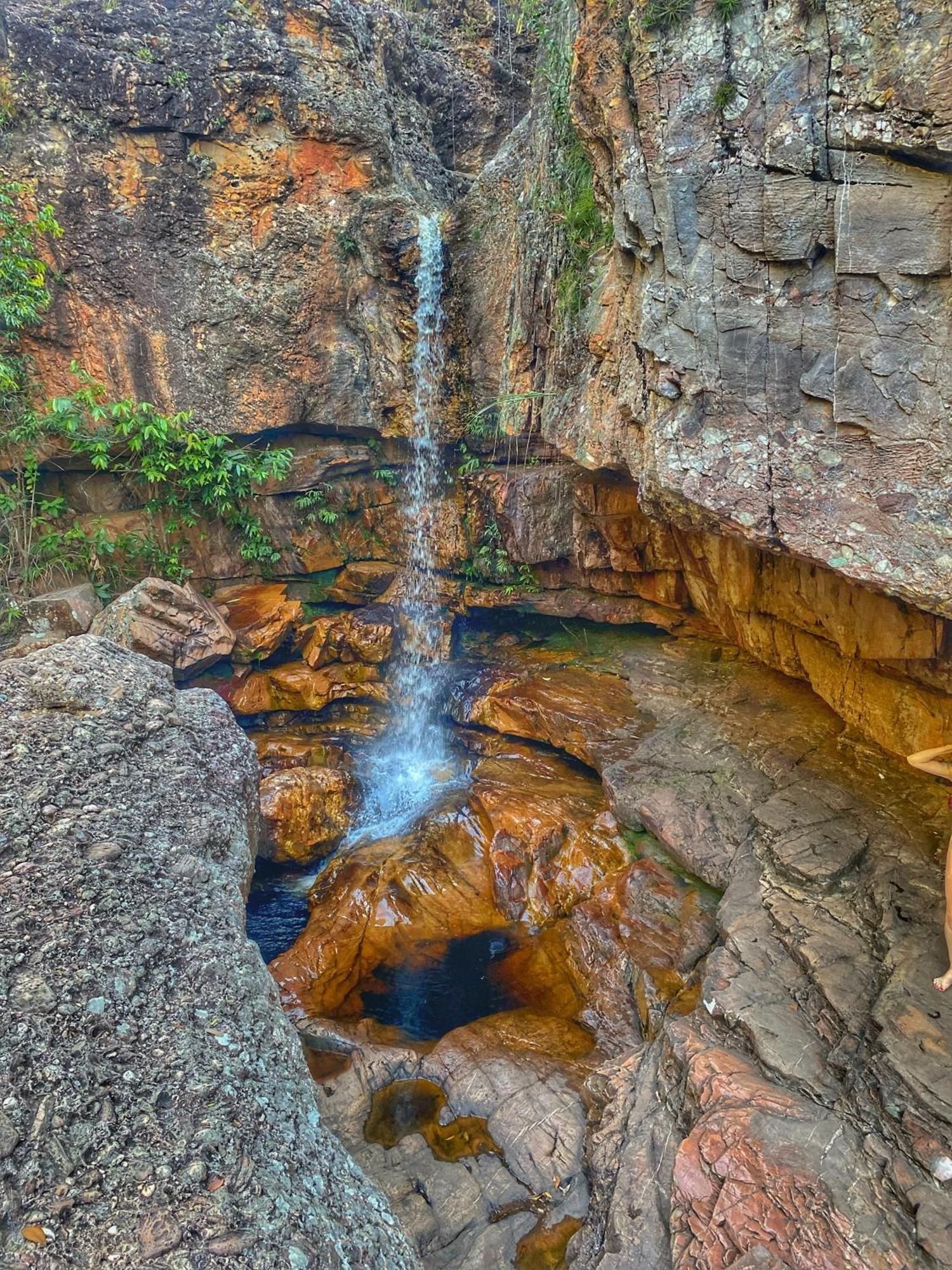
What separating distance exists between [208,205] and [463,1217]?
11.4 m

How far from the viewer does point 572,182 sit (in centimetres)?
722

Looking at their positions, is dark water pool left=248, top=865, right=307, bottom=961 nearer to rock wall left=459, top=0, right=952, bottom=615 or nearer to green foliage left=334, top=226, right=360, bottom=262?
rock wall left=459, top=0, right=952, bottom=615

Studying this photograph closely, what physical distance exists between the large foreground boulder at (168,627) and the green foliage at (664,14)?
318 inches

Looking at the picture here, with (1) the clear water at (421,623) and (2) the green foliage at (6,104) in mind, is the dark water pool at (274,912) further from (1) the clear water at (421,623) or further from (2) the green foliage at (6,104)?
(2) the green foliage at (6,104)

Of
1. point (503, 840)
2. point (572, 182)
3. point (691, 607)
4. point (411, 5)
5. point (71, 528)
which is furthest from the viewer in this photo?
point (411, 5)

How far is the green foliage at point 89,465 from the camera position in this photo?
780 centimetres

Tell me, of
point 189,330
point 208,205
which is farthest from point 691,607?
point 208,205

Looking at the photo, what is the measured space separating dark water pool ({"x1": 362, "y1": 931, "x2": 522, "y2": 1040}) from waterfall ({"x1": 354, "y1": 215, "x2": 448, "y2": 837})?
2113mm

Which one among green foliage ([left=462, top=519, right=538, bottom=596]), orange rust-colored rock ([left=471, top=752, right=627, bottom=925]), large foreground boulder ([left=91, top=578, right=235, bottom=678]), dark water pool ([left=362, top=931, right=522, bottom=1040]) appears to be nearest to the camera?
dark water pool ([left=362, top=931, right=522, bottom=1040])

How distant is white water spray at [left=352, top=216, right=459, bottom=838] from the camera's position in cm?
863

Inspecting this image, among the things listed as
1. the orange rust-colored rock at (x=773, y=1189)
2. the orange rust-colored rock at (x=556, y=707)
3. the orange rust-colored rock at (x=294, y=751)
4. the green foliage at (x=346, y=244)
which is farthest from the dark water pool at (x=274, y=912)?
the green foliage at (x=346, y=244)

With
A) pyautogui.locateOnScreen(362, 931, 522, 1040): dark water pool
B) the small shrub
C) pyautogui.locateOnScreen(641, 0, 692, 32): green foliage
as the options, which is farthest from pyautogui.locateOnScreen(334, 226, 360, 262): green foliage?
pyautogui.locateOnScreen(362, 931, 522, 1040): dark water pool

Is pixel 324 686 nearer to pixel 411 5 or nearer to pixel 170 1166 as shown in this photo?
pixel 170 1166

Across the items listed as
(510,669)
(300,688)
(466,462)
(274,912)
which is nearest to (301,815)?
(274,912)
